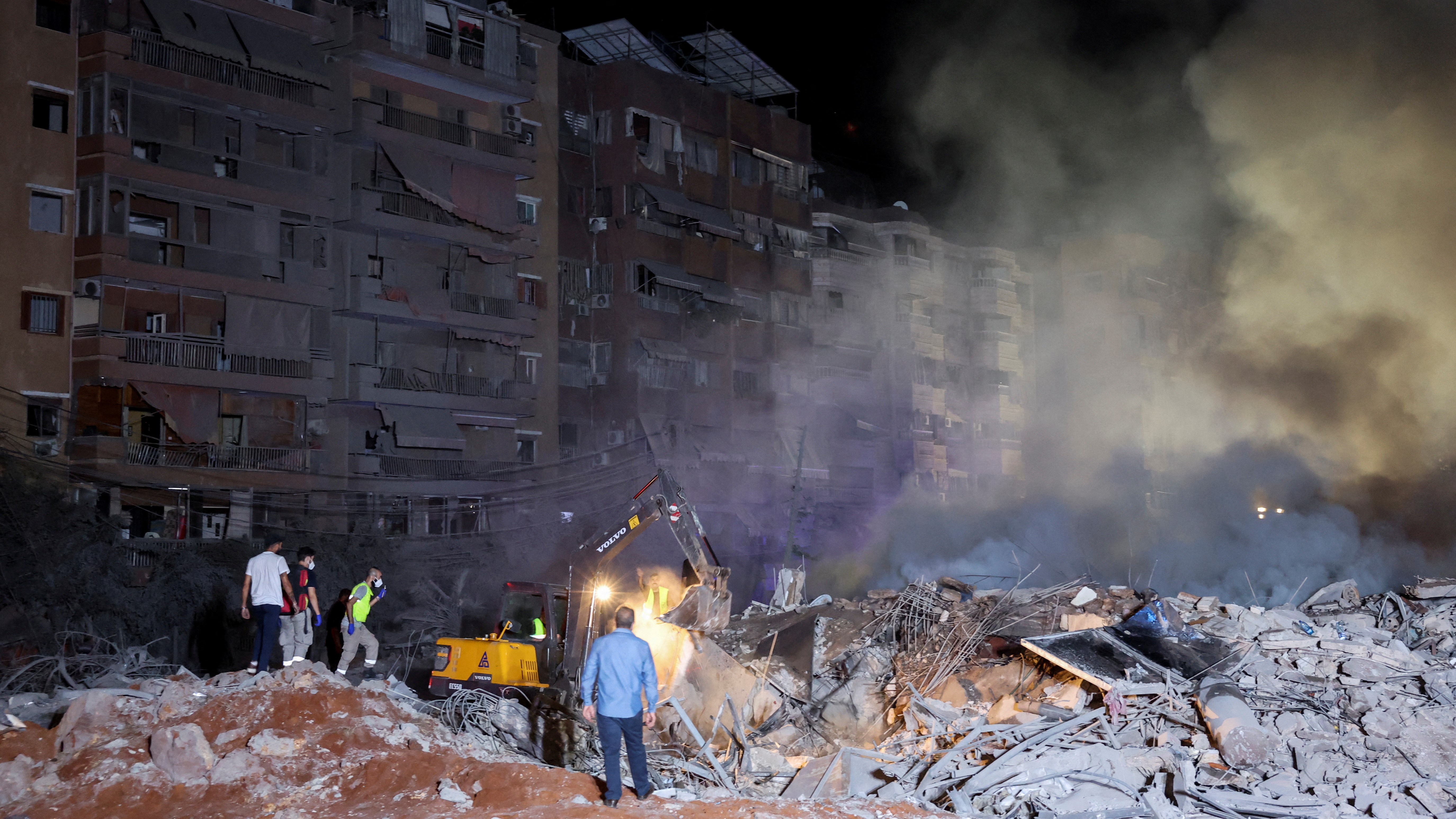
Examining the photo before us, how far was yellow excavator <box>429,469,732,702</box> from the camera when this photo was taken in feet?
52.7

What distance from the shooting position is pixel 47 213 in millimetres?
29281

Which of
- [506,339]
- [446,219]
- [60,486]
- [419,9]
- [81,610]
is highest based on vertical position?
[419,9]

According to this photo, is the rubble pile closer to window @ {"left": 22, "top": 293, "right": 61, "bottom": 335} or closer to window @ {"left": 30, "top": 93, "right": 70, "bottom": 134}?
window @ {"left": 22, "top": 293, "right": 61, "bottom": 335}

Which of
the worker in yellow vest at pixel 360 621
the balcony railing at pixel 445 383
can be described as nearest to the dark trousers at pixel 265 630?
the worker in yellow vest at pixel 360 621

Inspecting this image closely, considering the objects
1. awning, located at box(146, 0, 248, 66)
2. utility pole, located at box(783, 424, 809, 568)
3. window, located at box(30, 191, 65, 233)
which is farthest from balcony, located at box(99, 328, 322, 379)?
utility pole, located at box(783, 424, 809, 568)

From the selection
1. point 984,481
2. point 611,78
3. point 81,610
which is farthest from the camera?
point 984,481

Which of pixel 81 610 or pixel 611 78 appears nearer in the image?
pixel 81 610

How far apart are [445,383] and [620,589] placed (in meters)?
19.2

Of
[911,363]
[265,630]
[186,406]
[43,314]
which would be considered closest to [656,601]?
[265,630]

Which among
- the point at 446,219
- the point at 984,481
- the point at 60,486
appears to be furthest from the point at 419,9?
the point at 984,481

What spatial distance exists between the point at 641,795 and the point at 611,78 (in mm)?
35942

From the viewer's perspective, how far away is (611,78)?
42.8m

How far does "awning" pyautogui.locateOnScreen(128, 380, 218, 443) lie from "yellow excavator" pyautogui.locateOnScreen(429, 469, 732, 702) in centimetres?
1544

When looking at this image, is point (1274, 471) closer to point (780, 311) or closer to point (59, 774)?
point (780, 311)
